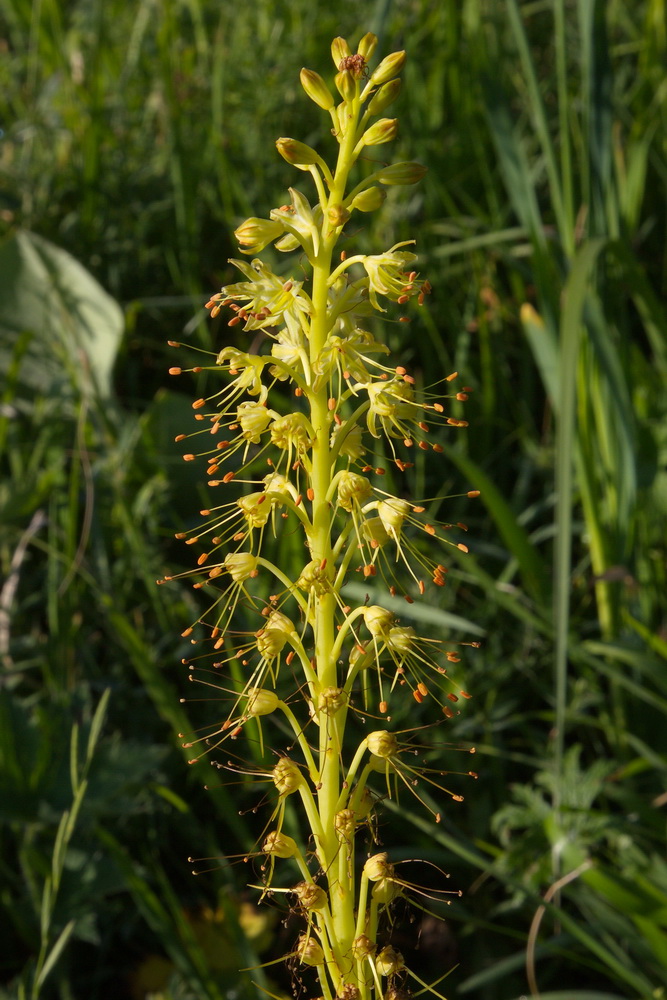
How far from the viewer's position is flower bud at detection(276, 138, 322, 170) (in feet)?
3.83

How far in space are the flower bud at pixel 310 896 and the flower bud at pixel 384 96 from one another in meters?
0.95

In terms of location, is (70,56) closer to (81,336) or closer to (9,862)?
(81,336)

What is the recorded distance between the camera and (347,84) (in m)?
1.14

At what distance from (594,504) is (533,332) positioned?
1.82 feet

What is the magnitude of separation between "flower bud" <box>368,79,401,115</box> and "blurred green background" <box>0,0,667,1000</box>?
1.03 metres

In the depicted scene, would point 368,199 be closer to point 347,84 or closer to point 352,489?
point 347,84

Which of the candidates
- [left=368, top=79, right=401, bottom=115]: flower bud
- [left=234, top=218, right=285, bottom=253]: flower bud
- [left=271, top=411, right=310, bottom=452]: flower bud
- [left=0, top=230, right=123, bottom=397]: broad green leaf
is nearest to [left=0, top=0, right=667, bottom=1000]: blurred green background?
[left=0, top=230, right=123, bottom=397]: broad green leaf

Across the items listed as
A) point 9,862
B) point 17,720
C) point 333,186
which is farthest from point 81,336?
point 333,186

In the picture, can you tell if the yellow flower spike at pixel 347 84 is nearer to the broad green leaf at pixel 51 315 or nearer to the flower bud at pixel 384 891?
the flower bud at pixel 384 891

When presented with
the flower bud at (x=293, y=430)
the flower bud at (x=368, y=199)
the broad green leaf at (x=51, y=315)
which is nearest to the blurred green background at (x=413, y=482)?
the broad green leaf at (x=51, y=315)

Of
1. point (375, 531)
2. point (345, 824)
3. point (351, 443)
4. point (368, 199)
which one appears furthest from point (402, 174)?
point (345, 824)

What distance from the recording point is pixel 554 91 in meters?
3.98

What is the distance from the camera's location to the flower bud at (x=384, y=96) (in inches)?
45.8

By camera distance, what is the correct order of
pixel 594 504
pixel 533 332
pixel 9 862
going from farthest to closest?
pixel 533 332, pixel 594 504, pixel 9 862
